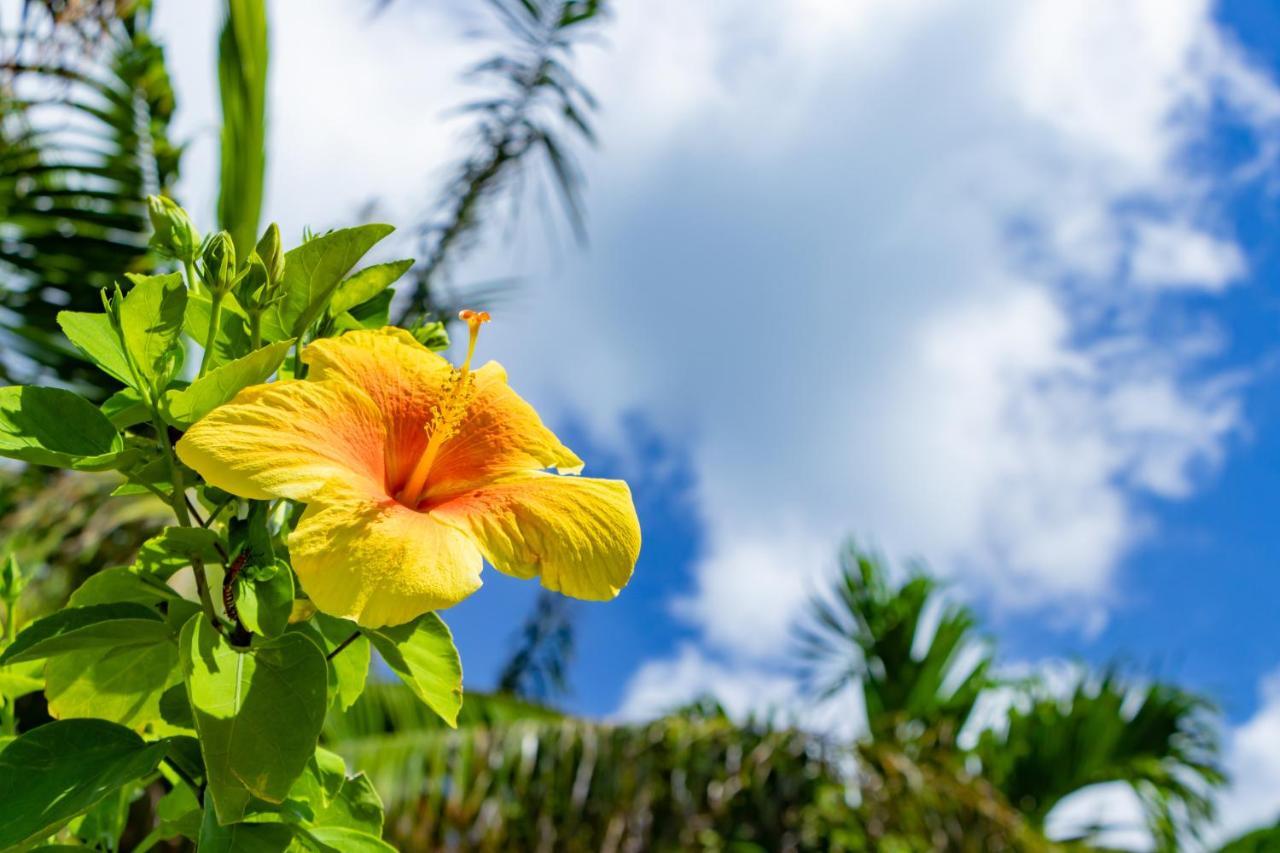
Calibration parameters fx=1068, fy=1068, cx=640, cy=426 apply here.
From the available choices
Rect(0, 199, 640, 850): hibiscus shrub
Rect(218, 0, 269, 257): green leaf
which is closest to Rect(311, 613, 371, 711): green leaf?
Rect(0, 199, 640, 850): hibiscus shrub

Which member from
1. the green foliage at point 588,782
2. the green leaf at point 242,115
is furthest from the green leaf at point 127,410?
the green foliage at point 588,782

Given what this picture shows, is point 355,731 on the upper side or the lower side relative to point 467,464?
upper

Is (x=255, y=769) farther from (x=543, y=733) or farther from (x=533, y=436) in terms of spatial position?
(x=543, y=733)

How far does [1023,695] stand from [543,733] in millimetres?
2090

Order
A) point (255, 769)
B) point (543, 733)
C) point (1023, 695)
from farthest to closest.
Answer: point (1023, 695) < point (543, 733) < point (255, 769)

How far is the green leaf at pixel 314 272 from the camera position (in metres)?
0.44

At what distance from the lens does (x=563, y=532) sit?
16.6 inches

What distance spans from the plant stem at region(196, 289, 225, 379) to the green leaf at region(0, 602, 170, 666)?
0.32 feet

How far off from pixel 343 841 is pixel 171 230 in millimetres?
264

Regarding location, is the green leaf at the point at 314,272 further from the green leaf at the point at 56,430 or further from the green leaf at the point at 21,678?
the green leaf at the point at 21,678

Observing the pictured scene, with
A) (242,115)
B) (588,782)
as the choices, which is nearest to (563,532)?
(242,115)

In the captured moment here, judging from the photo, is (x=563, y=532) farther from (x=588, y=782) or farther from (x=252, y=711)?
(x=588, y=782)

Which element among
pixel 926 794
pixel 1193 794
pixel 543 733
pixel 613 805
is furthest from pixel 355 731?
pixel 1193 794

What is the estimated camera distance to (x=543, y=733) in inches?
102
